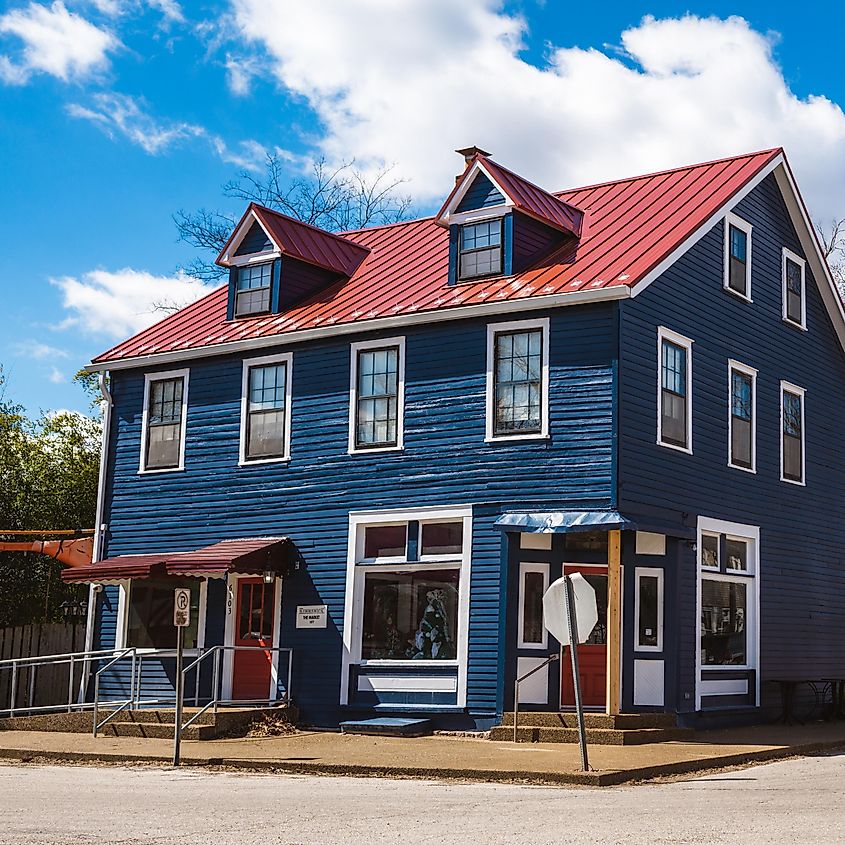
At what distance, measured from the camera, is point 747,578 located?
75.8 feet

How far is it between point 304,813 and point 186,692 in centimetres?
1204

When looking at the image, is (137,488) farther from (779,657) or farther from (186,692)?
(779,657)

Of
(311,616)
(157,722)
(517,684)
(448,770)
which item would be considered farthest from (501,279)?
(448,770)

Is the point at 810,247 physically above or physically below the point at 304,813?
above

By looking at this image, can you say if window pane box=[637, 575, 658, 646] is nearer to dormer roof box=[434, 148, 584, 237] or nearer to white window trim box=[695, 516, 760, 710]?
white window trim box=[695, 516, 760, 710]

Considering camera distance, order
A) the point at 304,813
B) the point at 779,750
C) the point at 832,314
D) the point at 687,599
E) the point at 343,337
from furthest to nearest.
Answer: the point at 832,314, the point at 343,337, the point at 687,599, the point at 779,750, the point at 304,813

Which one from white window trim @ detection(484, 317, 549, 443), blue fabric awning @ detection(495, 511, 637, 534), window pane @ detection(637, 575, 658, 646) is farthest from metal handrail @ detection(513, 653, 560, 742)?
white window trim @ detection(484, 317, 549, 443)

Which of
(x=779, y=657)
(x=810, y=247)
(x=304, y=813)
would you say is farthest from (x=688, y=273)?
(x=304, y=813)

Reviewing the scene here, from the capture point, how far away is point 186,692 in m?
23.6

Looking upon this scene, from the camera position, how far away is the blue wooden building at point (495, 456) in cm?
2025

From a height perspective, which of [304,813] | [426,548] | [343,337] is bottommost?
[304,813]

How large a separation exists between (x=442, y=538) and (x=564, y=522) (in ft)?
8.30

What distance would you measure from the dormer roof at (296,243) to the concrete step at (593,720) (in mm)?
9447

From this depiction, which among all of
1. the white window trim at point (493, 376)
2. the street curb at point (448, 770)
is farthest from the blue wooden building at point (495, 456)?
the street curb at point (448, 770)
